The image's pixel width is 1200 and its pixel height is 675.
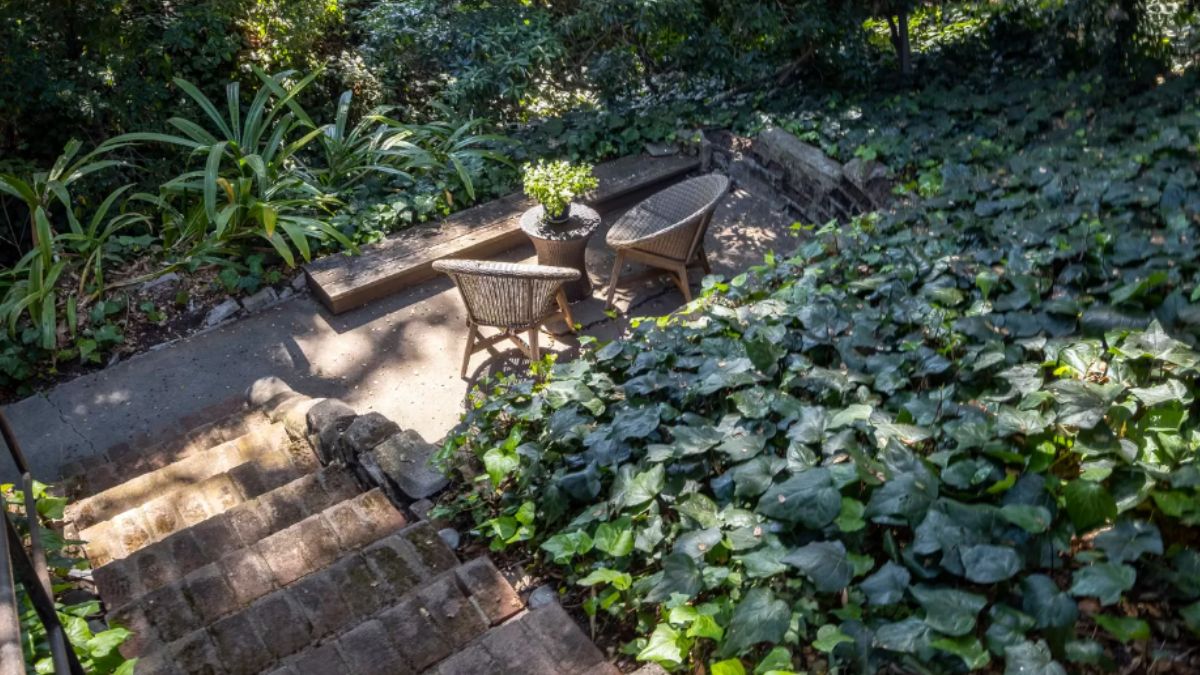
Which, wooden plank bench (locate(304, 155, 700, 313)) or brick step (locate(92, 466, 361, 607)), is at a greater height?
brick step (locate(92, 466, 361, 607))

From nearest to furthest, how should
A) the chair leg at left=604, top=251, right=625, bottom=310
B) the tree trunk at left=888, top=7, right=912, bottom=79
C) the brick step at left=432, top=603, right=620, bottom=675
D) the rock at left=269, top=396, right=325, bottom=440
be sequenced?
the brick step at left=432, top=603, right=620, bottom=675, the rock at left=269, top=396, right=325, bottom=440, the chair leg at left=604, top=251, right=625, bottom=310, the tree trunk at left=888, top=7, right=912, bottom=79

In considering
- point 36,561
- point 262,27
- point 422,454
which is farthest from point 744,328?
point 262,27

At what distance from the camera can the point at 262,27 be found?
288 inches

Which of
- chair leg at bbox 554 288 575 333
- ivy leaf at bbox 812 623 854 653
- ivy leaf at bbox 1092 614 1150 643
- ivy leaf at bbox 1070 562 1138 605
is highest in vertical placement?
ivy leaf at bbox 1070 562 1138 605

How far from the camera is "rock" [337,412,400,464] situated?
Answer: 3613mm

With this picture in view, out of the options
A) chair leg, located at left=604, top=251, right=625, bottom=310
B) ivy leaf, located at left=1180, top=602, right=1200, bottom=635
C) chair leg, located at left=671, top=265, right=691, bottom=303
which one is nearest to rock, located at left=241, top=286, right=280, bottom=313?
chair leg, located at left=604, top=251, right=625, bottom=310

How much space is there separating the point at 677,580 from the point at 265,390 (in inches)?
119

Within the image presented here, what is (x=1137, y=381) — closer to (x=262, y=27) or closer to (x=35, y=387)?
(x=35, y=387)

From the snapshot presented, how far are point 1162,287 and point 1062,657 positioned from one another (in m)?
1.60

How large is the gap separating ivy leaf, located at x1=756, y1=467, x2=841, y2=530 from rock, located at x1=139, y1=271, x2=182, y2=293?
4.67 metres

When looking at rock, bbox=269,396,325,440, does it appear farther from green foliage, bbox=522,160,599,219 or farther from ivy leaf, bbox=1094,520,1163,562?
ivy leaf, bbox=1094,520,1163,562

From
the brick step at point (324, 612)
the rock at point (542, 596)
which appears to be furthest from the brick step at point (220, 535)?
the rock at point (542, 596)

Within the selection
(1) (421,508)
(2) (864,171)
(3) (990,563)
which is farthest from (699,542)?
(2) (864,171)

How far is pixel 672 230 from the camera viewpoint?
5.30 metres
